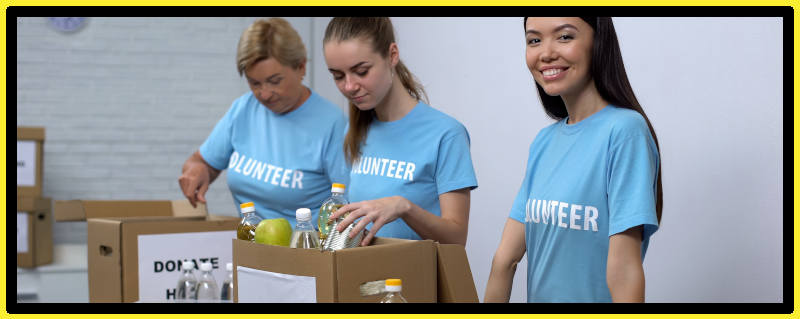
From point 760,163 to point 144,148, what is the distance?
3764 millimetres

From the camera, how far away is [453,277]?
1.38 meters

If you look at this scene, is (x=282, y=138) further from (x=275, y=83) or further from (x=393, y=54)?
(x=393, y=54)

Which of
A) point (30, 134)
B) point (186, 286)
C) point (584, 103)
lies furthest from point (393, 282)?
point (30, 134)

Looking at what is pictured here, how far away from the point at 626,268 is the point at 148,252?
1291 mm

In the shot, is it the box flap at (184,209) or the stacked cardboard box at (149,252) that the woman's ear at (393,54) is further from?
the box flap at (184,209)

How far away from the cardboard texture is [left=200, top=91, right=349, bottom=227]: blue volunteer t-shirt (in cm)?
20

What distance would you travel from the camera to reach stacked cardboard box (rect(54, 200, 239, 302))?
198 centimetres

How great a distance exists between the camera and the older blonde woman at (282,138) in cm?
213

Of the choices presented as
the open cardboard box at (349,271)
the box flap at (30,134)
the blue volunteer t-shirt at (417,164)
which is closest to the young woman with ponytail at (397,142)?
the blue volunteer t-shirt at (417,164)

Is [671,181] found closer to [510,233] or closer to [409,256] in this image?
[510,233]

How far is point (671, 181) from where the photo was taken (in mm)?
2031

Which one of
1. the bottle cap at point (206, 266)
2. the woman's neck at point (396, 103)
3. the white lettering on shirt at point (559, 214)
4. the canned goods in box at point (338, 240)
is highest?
the woman's neck at point (396, 103)

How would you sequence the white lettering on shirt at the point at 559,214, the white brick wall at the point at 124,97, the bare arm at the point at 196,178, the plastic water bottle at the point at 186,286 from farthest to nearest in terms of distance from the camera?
the white brick wall at the point at 124,97 → the bare arm at the point at 196,178 → the plastic water bottle at the point at 186,286 → the white lettering on shirt at the point at 559,214

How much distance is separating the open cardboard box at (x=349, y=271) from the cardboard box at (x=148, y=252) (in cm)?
66
